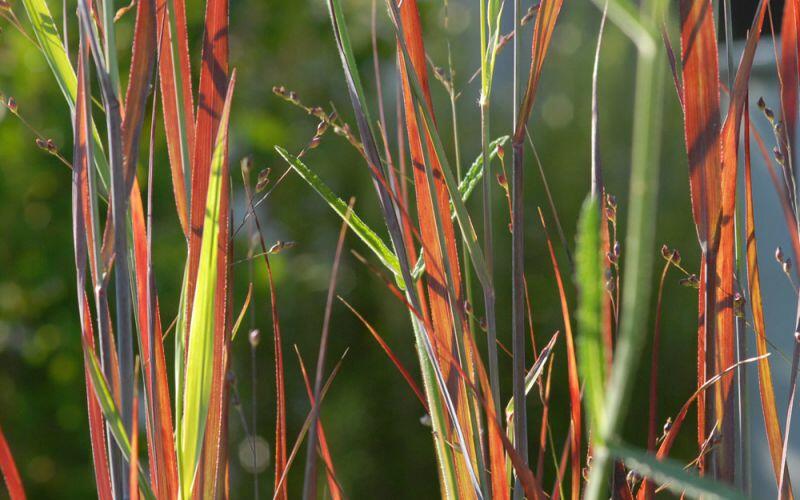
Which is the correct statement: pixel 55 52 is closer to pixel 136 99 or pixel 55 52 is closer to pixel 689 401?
pixel 136 99

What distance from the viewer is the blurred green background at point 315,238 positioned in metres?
2.08

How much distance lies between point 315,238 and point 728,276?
2.15 m

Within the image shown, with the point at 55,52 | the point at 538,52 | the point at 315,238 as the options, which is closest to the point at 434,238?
the point at 538,52

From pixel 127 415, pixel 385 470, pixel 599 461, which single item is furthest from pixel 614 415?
pixel 385 470

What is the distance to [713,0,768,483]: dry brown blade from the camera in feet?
1.39

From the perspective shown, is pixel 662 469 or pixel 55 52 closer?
pixel 662 469

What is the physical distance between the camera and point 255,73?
2506 mm

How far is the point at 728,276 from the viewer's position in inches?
17.5

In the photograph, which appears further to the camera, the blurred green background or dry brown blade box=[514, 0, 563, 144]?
the blurred green background

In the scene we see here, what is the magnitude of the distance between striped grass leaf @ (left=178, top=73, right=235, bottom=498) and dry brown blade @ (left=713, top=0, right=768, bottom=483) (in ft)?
0.77

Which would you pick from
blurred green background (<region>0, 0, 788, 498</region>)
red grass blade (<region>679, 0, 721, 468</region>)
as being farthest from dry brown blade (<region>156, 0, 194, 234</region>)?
blurred green background (<region>0, 0, 788, 498</region>)

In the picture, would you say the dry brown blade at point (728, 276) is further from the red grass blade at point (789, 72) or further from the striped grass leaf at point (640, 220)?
→ the striped grass leaf at point (640, 220)

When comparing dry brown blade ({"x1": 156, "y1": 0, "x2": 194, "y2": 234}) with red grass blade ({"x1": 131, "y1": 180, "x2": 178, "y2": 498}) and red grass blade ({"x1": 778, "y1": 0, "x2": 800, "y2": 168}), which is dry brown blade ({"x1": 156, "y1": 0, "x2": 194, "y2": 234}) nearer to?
red grass blade ({"x1": 131, "y1": 180, "x2": 178, "y2": 498})

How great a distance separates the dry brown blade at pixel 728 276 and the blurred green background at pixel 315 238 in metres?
1.53
